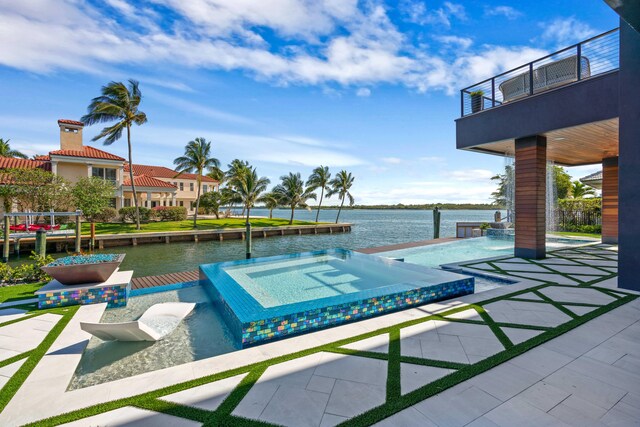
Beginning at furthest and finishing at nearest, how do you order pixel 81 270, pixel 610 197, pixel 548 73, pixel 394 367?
pixel 610 197 < pixel 548 73 < pixel 81 270 < pixel 394 367

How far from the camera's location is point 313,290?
20.0 feet

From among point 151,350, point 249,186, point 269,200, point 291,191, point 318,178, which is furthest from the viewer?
point 318,178

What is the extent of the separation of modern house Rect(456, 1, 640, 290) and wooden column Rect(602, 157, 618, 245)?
2.20 ft

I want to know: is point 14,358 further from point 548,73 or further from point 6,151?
point 6,151

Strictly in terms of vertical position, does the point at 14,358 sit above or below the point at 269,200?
below

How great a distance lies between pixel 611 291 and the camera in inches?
201

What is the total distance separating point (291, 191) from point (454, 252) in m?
22.4

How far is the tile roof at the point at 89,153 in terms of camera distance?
68.5 feet

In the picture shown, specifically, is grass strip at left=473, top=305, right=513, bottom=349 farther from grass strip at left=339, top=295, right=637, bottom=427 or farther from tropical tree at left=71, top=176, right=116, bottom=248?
tropical tree at left=71, top=176, right=116, bottom=248

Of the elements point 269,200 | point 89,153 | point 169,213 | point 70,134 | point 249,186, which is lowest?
point 169,213

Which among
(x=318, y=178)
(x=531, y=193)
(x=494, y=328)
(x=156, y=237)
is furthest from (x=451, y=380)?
(x=318, y=178)

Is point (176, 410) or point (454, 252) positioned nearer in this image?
point (176, 410)

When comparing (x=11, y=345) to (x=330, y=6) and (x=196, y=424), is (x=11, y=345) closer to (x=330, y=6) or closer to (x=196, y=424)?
(x=196, y=424)

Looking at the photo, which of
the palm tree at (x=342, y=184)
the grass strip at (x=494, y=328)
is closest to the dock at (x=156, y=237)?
the palm tree at (x=342, y=184)
